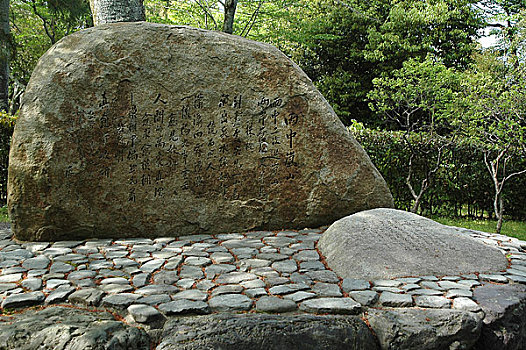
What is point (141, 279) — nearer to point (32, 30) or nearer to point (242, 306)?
point (242, 306)

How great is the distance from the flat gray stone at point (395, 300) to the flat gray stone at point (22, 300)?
281cm

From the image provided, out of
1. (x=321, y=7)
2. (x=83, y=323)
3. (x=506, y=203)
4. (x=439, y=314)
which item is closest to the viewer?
(x=83, y=323)

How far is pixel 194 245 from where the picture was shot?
511 cm

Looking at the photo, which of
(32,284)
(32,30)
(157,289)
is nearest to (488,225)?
(157,289)

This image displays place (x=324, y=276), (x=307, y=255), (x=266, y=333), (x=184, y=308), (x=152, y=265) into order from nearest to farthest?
(x=266, y=333) < (x=184, y=308) < (x=324, y=276) < (x=152, y=265) < (x=307, y=255)

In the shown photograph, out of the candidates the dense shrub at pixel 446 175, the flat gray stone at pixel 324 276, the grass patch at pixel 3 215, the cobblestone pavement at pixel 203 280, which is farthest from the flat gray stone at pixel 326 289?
the grass patch at pixel 3 215

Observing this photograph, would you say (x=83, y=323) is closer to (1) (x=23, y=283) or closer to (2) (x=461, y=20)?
(1) (x=23, y=283)

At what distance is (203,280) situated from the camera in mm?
3877

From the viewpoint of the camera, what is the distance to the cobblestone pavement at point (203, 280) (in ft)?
10.9

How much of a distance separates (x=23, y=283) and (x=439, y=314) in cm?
356

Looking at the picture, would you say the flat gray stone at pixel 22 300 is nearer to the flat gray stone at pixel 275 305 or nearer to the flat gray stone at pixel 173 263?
the flat gray stone at pixel 173 263

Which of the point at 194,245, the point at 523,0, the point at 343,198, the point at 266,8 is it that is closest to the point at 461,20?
the point at 523,0

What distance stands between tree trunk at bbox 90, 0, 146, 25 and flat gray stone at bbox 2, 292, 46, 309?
511cm

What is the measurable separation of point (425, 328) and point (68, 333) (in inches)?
101
